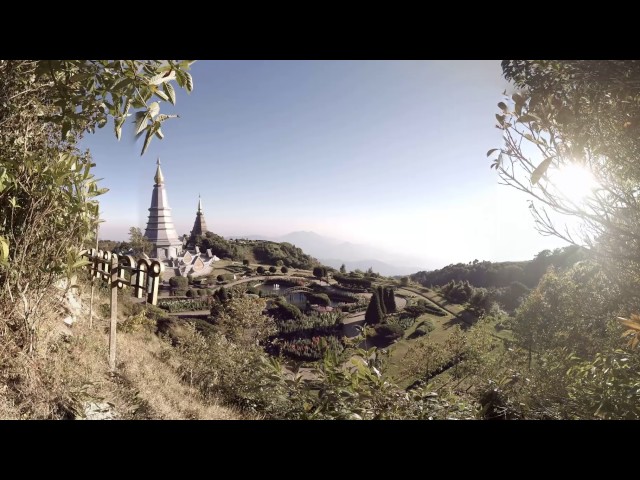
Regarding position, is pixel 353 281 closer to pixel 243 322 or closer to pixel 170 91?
pixel 243 322

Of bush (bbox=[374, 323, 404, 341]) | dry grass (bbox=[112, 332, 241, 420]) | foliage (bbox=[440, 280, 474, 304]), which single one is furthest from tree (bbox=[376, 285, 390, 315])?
dry grass (bbox=[112, 332, 241, 420])

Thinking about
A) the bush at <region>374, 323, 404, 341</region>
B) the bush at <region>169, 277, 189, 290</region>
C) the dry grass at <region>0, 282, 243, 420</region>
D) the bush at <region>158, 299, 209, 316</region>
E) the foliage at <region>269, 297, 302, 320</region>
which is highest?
the dry grass at <region>0, 282, 243, 420</region>

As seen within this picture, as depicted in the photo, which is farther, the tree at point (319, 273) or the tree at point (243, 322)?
the tree at point (319, 273)

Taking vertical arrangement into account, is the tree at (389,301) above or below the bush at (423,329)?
above

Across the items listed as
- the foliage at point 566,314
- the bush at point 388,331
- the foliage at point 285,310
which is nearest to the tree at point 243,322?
the foliage at point 566,314

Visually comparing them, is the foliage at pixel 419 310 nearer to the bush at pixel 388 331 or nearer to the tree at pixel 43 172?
the bush at pixel 388 331

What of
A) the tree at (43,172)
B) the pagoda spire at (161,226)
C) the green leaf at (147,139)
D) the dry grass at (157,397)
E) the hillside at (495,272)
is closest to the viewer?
the green leaf at (147,139)

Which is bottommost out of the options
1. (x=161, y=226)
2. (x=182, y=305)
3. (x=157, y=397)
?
(x=182, y=305)

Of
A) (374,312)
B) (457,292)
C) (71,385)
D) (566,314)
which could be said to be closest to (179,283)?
(374,312)

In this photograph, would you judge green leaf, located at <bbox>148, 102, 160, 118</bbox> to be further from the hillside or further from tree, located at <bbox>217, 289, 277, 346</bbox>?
the hillside
